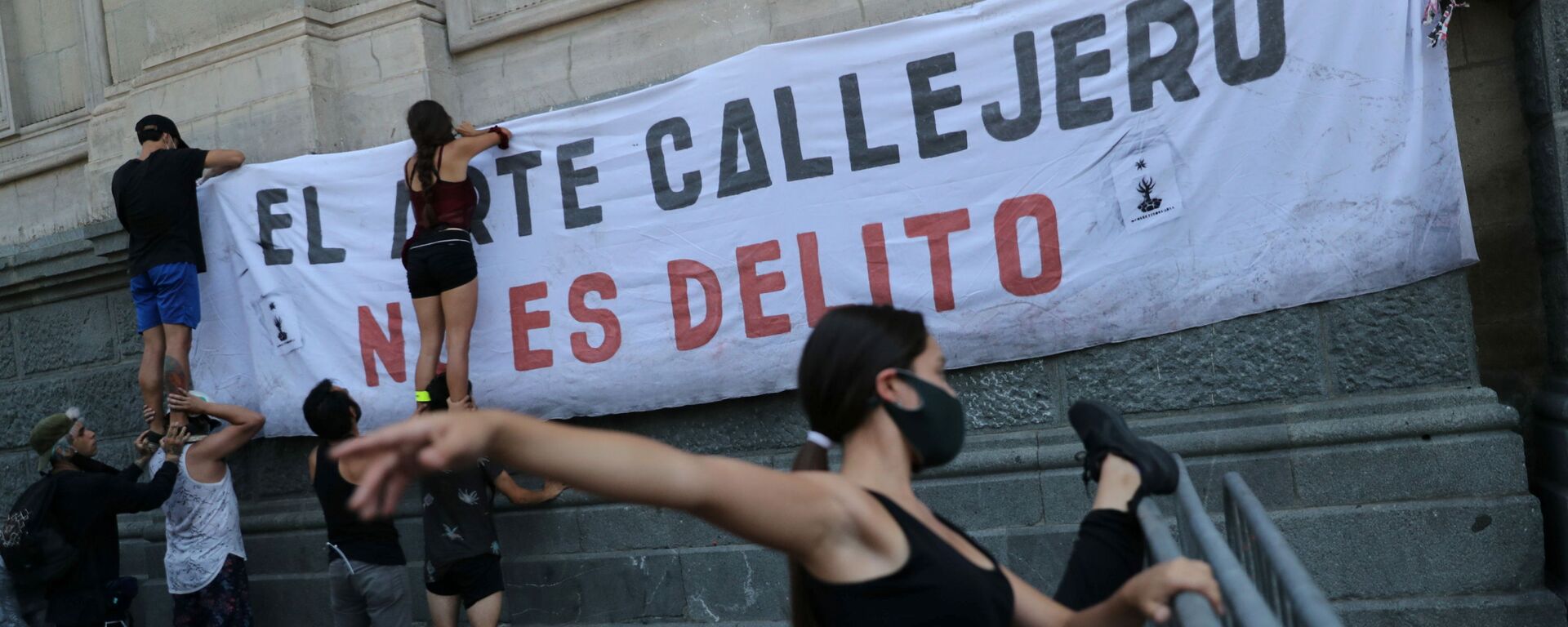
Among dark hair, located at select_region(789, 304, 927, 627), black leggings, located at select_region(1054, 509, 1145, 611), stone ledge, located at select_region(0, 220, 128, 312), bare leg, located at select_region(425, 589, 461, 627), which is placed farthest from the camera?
stone ledge, located at select_region(0, 220, 128, 312)

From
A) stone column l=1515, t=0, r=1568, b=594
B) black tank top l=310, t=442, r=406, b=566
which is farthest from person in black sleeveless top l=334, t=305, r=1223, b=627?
black tank top l=310, t=442, r=406, b=566

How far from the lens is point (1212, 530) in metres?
2.21

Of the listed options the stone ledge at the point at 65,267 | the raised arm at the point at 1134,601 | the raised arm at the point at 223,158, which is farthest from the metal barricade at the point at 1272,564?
the stone ledge at the point at 65,267

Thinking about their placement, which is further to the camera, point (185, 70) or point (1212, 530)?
point (185, 70)

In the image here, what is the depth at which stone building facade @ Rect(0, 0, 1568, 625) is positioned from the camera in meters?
4.85

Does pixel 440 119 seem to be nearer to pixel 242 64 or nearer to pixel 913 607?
pixel 242 64

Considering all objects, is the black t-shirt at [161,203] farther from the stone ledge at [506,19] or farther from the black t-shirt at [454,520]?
the black t-shirt at [454,520]

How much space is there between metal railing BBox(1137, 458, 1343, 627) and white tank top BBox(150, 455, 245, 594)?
5.14 m

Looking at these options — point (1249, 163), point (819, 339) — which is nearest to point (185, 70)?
point (1249, 163)

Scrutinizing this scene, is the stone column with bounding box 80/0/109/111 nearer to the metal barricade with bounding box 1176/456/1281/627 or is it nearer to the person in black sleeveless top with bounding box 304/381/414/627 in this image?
the person in black sleeveless top with bounding box 304/381/414/627

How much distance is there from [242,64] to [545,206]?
2489 mm

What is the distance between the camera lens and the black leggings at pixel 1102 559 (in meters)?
2.58

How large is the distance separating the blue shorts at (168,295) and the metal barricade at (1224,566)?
599 centimetres

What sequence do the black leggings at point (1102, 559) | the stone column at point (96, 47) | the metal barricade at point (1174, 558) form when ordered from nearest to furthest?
the metal barricade at point (1174, 558) < the black leggings at point (1102, 559) < the stone column at point (96, 47)
